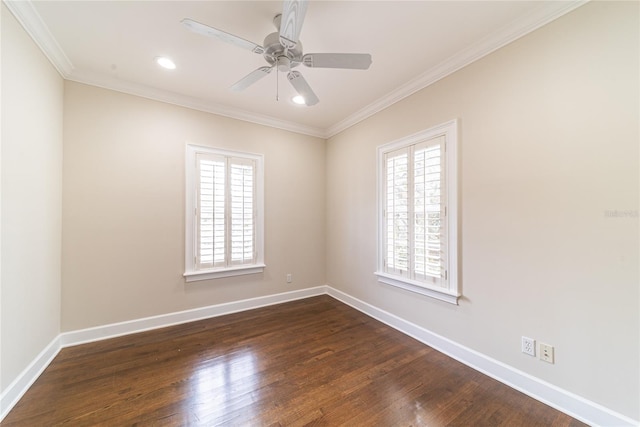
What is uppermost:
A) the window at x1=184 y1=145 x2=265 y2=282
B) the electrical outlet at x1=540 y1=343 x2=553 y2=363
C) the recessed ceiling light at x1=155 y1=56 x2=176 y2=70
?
the recessed ceiling light at x1=155 y1=56 x2=176 y2=70

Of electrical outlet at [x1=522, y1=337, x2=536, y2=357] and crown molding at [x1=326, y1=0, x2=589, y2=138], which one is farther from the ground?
crown molding at [x1=326, y1=0, x2=589, y2=138]

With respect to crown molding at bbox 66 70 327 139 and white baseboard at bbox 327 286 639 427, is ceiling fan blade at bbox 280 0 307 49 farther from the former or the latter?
white baseboard at bbox 327 286 639 427

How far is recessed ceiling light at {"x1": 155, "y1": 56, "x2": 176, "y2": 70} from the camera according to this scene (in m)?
2.25

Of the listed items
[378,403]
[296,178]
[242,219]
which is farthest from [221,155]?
[378,403]

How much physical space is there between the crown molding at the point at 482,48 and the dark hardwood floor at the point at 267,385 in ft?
8.75

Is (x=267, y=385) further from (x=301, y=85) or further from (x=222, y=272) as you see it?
(x=301, y=85)

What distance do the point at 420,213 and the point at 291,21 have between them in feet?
6.50

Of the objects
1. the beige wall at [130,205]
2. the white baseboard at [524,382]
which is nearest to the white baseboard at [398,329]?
the white baseboard at [524,382]

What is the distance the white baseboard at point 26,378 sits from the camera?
1.60 metres

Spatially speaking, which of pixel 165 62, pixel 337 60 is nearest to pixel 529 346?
pixel 337 60

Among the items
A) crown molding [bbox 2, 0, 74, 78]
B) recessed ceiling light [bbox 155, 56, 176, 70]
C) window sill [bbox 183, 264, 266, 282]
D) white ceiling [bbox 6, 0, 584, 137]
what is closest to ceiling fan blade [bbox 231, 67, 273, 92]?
white ceiling [bbox 6, 0, 584, 137]

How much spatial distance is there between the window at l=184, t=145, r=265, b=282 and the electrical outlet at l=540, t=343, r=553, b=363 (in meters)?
2.97

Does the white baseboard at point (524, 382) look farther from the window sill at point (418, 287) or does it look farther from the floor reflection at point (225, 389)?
the floor reflection at point (225, 389)

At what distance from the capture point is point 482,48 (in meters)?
2.04
